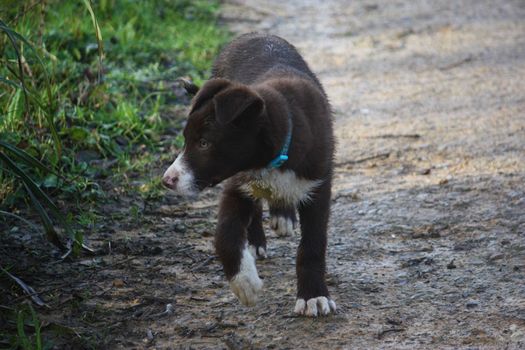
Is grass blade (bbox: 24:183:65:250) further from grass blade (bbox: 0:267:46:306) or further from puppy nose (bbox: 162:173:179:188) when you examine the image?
puppy nose (bbox: 162:173:179:188)

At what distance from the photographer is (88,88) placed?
6.75 meters

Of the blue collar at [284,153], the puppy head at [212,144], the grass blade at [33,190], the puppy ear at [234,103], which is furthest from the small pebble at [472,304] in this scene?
the grass blade at [33,190]

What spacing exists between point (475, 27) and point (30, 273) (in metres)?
7.14

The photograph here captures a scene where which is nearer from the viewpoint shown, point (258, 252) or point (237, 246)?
point (237, 246)

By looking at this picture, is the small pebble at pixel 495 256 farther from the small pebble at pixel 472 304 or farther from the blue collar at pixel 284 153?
the blue collar at pixel 284 153

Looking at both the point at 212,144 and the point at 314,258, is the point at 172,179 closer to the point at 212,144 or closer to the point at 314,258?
the point at 212,144

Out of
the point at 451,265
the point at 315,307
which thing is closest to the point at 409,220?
the point at 451,265

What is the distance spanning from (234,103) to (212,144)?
269 millimetres

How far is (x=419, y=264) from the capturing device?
4543mm

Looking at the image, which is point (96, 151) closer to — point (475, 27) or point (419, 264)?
point (419, 264)

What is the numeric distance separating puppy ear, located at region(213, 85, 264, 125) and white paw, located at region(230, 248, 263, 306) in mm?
675

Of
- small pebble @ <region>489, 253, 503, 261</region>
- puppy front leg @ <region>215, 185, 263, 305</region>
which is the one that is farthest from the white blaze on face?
small pebble @ <region>489, 253, 503, 261</region>

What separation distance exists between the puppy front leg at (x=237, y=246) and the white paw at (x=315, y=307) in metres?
0.21

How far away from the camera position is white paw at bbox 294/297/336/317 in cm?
399
